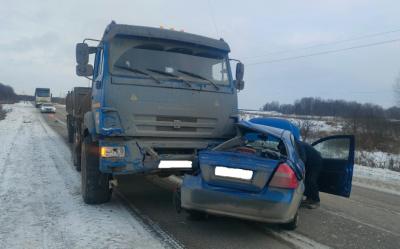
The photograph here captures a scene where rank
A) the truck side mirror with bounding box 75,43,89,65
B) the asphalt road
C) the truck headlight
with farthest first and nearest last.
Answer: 1. the truck side mirror with bounding box 75,43,89,65
2. the truck headlight
3. the asphalt road

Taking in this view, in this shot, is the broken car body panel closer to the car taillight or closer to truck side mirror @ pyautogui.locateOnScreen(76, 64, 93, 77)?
the car taillight

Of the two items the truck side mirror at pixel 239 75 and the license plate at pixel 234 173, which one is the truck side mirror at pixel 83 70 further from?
the license plate at pixel 234 173

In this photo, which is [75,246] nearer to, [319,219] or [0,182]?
[319,219]

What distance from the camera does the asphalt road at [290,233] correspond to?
4934mm

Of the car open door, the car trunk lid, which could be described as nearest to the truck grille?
the car trunk lid

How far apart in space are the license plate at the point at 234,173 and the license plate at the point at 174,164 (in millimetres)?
1212

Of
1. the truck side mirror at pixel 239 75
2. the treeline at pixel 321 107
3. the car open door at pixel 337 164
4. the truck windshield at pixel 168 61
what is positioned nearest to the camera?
the truck windshield at pixel 168 61

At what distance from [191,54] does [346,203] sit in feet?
12.7

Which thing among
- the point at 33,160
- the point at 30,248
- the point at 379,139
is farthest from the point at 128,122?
the point at 379,139

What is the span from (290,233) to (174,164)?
191 centimetres

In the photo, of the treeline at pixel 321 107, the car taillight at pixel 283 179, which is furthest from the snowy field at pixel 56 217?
the treeline at pixel 321 107

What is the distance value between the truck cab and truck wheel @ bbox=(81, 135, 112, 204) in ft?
0.09

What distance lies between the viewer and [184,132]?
633 centimetres

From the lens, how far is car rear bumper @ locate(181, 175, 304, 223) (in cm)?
468
